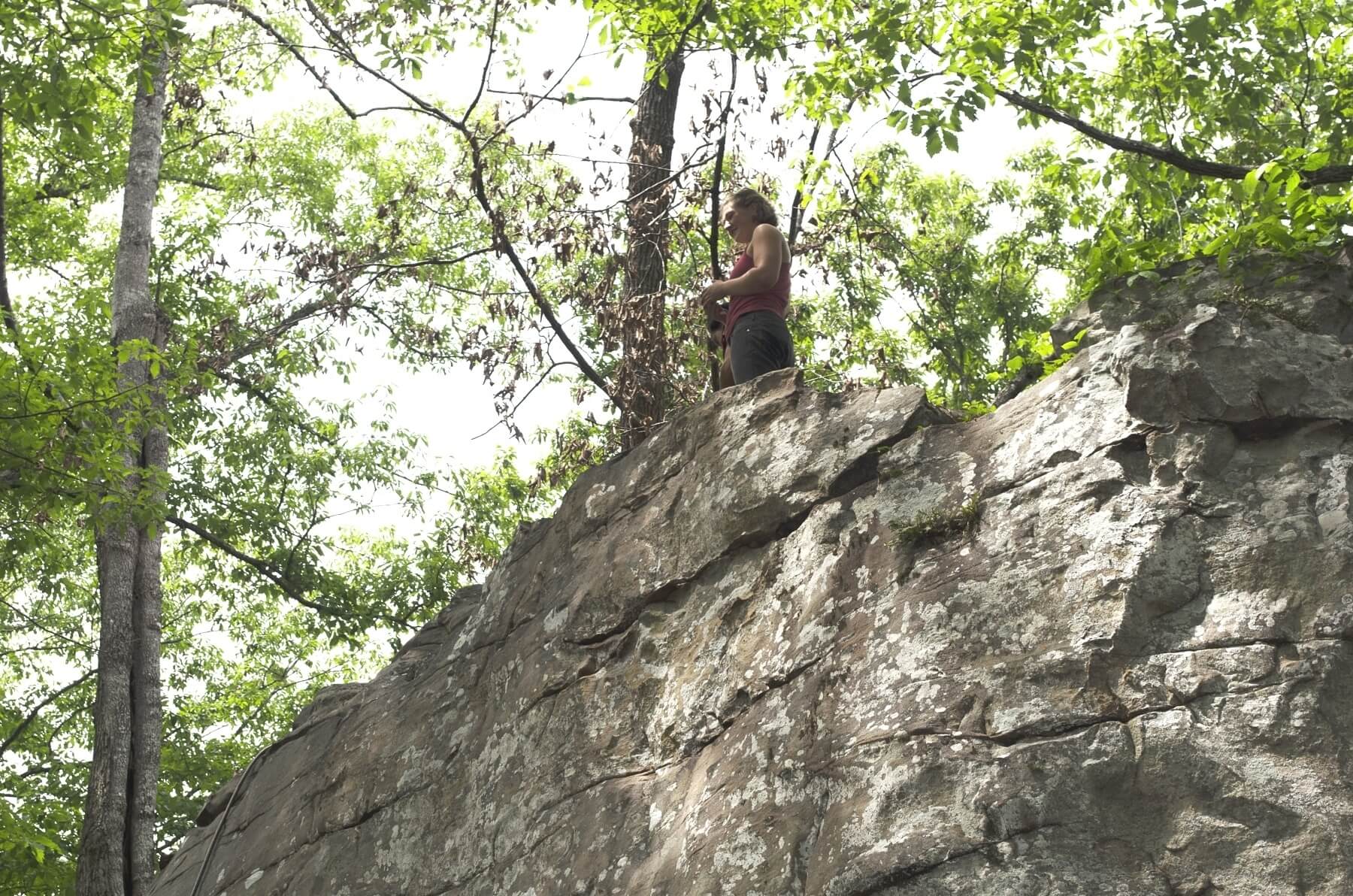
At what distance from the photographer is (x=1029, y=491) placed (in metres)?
4.63

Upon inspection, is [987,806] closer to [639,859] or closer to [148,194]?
[639,859]

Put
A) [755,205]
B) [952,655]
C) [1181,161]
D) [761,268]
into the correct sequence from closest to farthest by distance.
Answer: [952,655] < [761,268] < [755,205] < [1181,161]

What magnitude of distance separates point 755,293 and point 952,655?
2.83 metres

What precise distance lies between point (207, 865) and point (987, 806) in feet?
18.7

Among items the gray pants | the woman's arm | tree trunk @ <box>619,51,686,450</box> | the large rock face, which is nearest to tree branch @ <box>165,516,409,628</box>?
tree trunk @ <box>619,51,686,450</box>

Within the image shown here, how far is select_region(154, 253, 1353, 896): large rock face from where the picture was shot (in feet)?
12.4

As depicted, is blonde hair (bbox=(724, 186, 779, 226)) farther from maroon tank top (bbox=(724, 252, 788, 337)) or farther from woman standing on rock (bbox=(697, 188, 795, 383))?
maroon tank top (bbox=(724, 252, 788, 337))

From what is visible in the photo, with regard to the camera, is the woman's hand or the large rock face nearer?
the large rock face

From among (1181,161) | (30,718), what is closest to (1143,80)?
(1181,161)

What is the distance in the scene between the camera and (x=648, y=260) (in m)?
9.65

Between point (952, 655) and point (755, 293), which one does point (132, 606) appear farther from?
Answer: point (952, 655)

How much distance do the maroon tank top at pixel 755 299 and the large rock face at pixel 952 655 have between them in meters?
0.77

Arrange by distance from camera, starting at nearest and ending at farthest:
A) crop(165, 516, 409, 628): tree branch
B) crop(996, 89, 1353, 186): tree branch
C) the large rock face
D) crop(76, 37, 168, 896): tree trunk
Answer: the large rock face
crop(996, 89, 1353, 186): tree branch
crop(76, 37, 168, 896): tree trunk
crop(165, 516, 409, 628): tree branch

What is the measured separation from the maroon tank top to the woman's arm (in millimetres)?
84
